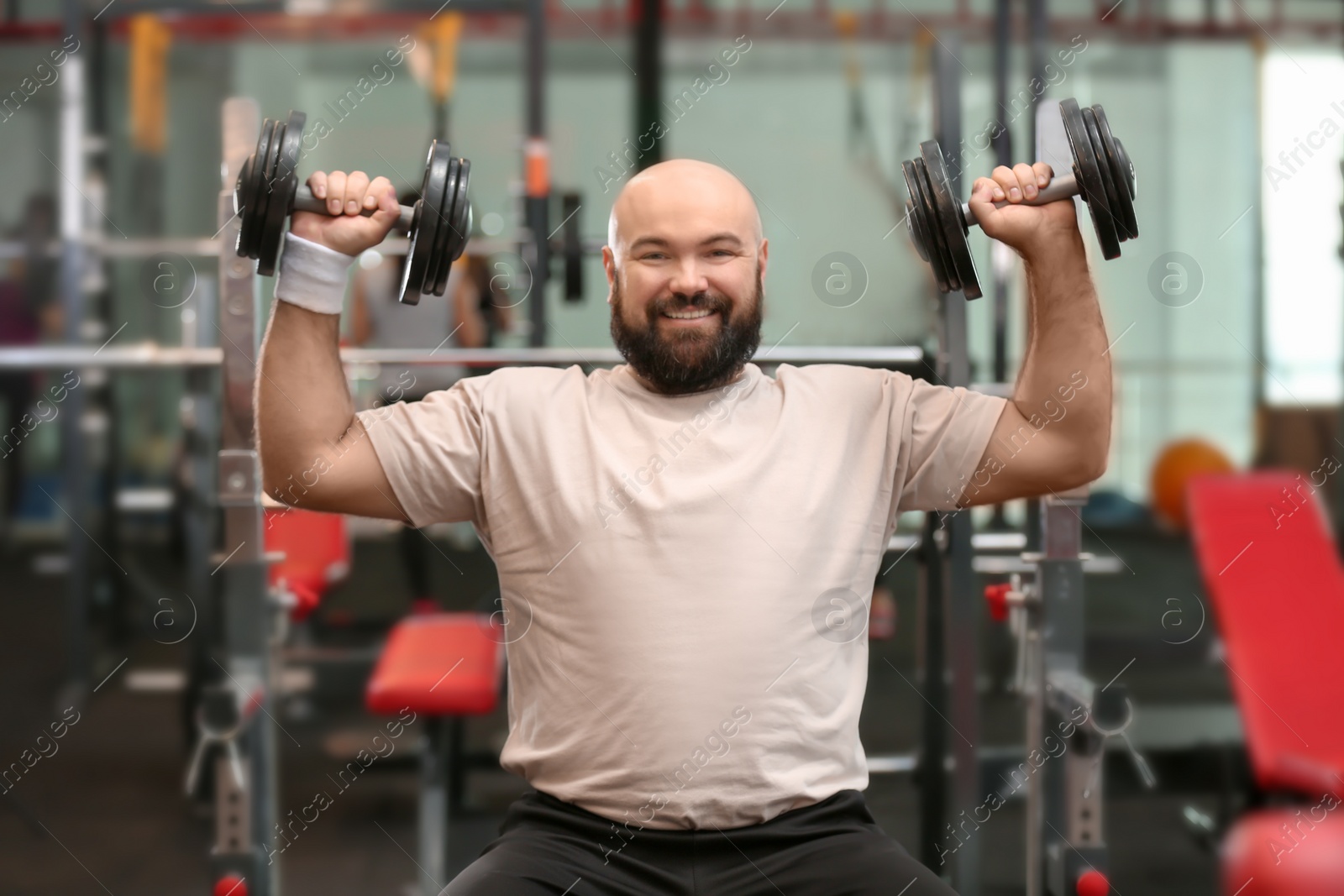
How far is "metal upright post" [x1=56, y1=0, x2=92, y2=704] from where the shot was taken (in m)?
3.72

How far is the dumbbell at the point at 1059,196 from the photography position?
1234mm

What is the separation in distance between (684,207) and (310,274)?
456 millimetres

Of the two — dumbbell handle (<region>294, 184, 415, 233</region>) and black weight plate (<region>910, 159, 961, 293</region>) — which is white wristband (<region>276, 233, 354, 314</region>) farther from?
black weight plate (<region>910, 159, 961, 293</region>)

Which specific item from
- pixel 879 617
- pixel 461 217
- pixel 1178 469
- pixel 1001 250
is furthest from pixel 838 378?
pixel 1178 469

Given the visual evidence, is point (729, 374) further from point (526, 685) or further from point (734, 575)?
point (526, 685)

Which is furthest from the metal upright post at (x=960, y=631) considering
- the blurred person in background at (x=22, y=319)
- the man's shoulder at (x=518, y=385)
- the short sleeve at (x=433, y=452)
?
the blurred person in background at (x=22, y=319)

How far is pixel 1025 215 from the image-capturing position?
1.28 metres

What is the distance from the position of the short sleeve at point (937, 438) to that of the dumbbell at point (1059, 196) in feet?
0.44

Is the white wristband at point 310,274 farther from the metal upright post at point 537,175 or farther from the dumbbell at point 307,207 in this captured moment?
the metal upright post at point 537,175

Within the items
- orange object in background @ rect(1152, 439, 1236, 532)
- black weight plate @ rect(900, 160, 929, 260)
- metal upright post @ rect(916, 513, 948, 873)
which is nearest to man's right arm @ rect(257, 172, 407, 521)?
black weight plate @ rect(900, 160, 929, 260)

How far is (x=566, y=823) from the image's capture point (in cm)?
129

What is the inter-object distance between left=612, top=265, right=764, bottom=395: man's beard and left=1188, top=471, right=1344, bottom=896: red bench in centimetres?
127

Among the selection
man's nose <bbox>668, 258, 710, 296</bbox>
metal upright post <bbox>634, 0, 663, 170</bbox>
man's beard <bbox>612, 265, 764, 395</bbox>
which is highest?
metal upright post <bbox>634, 0, 663, 170</bbox>

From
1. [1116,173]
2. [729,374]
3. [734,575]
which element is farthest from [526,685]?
[1116,173]
